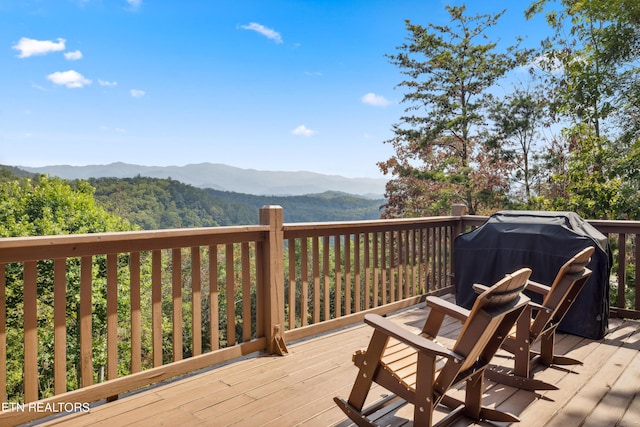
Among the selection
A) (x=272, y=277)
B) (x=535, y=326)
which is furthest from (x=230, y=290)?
(x=535, y=326)

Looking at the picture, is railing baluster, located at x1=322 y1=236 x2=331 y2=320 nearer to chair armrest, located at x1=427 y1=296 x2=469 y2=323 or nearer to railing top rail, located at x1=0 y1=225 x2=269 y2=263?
railing top rail, located at x1=0 y1=225 x2=269 y2=263

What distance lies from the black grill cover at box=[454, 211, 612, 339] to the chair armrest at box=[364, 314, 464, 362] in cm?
242

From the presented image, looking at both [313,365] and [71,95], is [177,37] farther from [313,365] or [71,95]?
[313,365]

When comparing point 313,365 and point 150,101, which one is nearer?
point 313,365

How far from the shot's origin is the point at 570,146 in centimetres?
1077

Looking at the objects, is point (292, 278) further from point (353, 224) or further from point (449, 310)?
point (449, 310)

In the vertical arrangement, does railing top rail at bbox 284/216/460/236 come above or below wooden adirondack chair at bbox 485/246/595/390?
above

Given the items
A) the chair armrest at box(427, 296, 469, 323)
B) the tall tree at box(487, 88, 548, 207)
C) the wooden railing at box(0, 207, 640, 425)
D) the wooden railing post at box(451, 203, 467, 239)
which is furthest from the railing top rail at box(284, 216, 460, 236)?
the tall tree at box(487, 88, 548, 207)

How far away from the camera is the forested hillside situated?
2575 centimetres

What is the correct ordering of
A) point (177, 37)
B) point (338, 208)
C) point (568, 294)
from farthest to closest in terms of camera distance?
1. point (177, 37)
2. point (338, 208)
3. point (568, 294)

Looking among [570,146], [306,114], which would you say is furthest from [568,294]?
[306,114]

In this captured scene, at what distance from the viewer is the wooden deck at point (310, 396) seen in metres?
2.15

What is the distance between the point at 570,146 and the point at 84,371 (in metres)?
11.9

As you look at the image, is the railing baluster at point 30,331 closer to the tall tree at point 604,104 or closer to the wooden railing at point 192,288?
the wooden railing at point 192,288
